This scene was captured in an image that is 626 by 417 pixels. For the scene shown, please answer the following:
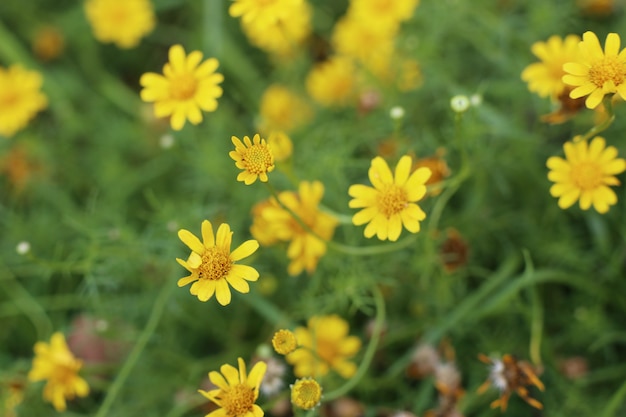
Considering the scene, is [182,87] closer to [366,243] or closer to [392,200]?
[392,200]

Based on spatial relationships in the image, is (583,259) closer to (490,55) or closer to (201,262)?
(490,55)

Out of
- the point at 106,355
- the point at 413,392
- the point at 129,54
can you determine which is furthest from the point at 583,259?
the point at 129,54

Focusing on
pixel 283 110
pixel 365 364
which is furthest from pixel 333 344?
pixel 283 110

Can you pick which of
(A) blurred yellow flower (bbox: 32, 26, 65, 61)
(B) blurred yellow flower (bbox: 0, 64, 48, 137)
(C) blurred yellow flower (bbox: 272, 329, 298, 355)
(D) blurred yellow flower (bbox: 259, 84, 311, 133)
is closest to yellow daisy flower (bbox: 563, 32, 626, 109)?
(C) blurred yellow flower (bbox: 272, 329, 298, 355)

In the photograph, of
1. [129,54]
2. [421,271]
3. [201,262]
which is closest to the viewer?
[201,262]

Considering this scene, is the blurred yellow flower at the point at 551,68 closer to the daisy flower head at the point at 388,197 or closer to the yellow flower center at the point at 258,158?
the daisy flower head at the point at 388,197

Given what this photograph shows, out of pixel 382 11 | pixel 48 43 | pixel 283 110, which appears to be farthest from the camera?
pixel 48 43

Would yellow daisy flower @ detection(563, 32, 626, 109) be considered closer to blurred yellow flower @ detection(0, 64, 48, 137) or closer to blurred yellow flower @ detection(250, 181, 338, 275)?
blurred yellow flower @ detection(250, 181, 338, 275)
